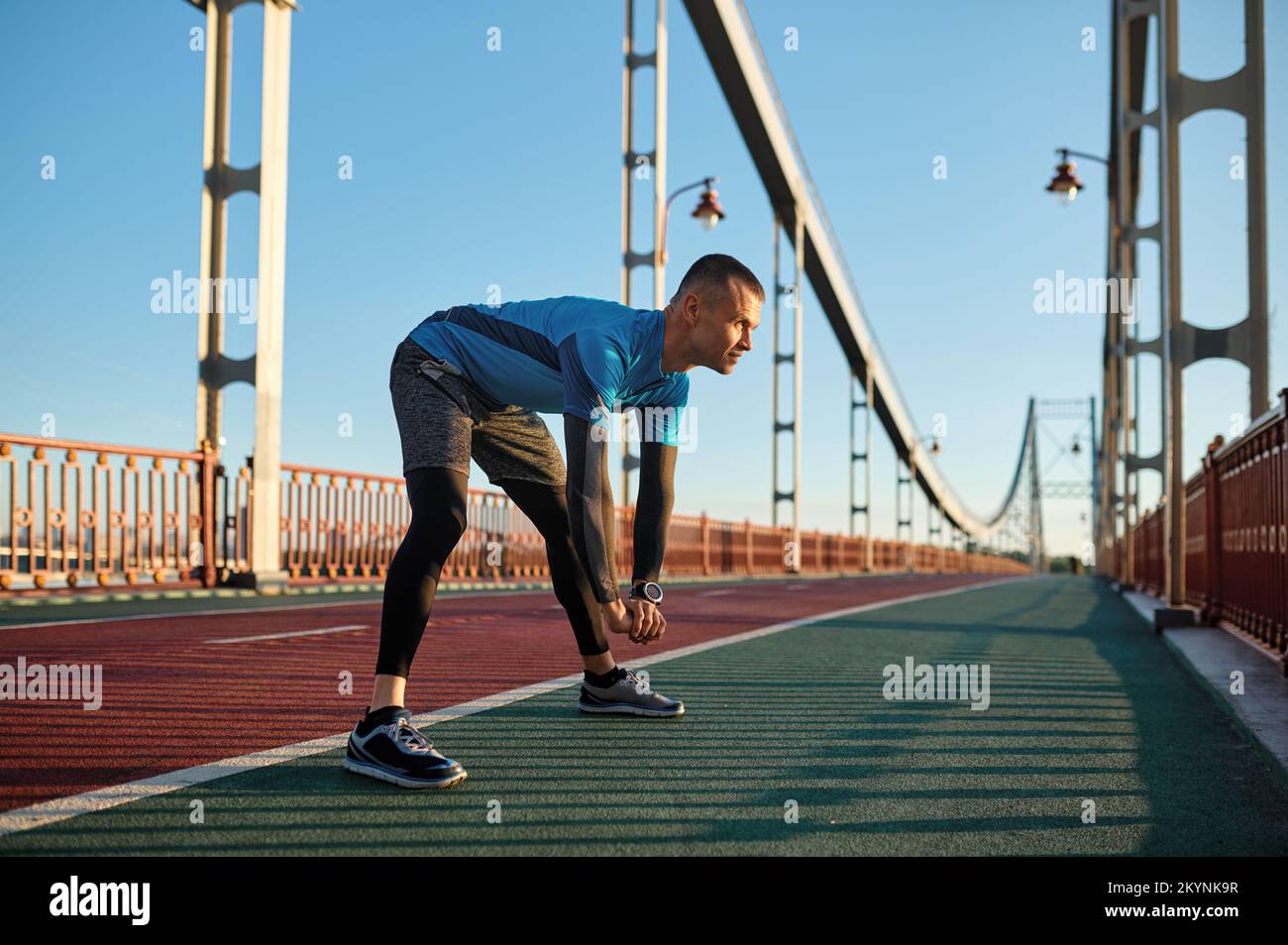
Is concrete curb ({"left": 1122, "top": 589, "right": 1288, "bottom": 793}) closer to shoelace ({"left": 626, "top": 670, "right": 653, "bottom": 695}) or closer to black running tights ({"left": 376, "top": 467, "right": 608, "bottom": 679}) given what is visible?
shoelace ({"left": 626, "top": 670, "right": 653, "bottom": 695})

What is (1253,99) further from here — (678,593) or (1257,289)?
(678,593)

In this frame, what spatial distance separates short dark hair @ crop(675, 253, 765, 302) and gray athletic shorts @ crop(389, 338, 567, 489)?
0.67 metres

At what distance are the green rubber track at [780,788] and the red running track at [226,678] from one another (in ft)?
0.83

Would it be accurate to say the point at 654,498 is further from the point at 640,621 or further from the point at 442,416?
the point at 442,416

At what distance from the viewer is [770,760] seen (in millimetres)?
2932

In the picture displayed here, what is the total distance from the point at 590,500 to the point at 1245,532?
5.26 metres

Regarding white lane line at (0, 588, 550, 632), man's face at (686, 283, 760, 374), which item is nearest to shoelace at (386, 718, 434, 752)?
man's face at (686, 283, 760, 374)

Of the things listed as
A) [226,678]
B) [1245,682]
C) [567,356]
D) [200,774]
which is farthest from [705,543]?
[200,774]

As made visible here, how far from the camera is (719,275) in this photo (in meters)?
2.82

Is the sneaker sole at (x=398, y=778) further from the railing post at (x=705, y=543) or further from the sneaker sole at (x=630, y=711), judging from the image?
the railing post at (x=705, y=543)

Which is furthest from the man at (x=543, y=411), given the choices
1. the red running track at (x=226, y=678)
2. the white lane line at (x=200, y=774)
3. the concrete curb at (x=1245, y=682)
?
the concrete curb at (x=1245, y=682)

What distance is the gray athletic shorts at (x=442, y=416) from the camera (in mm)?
2920

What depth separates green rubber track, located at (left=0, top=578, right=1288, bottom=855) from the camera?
6.89 feet

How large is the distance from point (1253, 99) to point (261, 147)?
10118 millimetres
